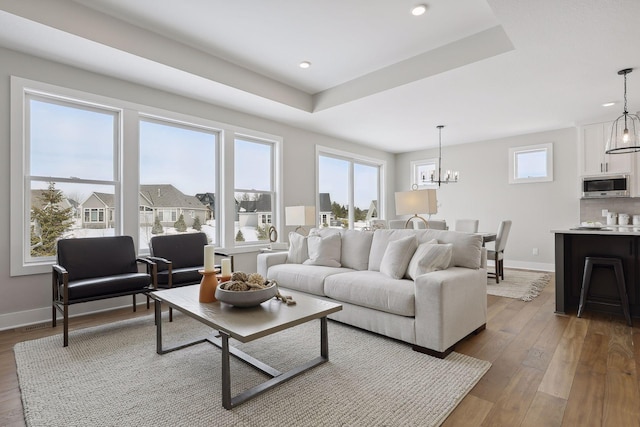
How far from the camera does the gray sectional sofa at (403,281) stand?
7.80ft

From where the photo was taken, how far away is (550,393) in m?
1.90

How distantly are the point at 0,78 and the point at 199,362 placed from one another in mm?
3191

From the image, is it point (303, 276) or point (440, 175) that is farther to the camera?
point (440, 175)

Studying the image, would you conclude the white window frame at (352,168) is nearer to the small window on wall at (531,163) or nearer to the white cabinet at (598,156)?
the small window on wall at (531,163)

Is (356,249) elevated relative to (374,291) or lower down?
elevated

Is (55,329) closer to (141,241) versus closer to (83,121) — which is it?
(141,241)

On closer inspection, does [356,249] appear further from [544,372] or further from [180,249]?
[180,249]

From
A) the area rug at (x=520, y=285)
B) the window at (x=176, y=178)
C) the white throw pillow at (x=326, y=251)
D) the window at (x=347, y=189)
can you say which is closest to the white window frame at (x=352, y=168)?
the window at (x=347, y=189)

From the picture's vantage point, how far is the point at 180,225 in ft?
14.5

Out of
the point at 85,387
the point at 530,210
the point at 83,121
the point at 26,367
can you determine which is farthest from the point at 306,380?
the point at 530,210

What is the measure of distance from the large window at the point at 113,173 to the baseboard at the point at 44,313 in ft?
1.31

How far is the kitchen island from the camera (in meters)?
3.21

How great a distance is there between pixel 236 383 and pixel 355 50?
11.4ft

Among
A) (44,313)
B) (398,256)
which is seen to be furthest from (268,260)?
(44,313)
